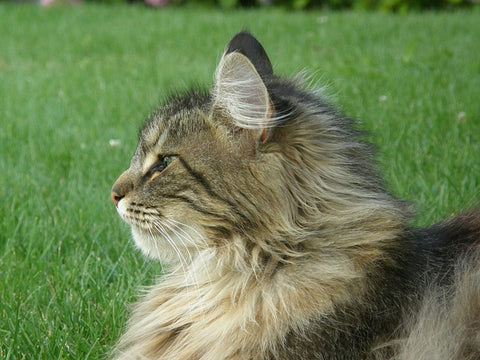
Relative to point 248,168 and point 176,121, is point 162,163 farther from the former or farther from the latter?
point 248,168

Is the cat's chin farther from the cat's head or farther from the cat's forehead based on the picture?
the cat's forehead

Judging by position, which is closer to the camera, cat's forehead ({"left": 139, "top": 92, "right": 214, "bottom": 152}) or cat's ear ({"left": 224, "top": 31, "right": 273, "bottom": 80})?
cat's forehead ({"left": 139, "top": 92, "right": 214, "bottom": 152})

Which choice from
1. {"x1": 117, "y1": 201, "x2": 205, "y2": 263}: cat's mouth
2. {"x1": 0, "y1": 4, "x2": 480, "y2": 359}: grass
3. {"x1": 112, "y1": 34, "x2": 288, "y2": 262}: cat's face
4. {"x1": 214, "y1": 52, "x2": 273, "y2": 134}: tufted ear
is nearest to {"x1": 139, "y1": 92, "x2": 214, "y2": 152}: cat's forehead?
{"x1": 112, "y1": 34, "x2": 288, "y2": 262}: cat's face

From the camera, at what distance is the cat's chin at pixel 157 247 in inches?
92.2

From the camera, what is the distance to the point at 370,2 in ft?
39.7

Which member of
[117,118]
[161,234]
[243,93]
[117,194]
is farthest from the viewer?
[117,118]

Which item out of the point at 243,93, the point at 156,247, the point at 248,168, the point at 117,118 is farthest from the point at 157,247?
the point at 117,118

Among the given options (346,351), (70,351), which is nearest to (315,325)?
(346,351)

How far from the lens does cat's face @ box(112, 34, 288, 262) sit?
211 centimetres

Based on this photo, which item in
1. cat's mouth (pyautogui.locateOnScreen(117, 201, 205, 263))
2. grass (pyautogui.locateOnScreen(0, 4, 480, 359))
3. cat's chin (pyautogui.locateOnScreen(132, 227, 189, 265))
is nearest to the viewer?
cat's mouth (pyautogui.locateOnScreen(117, 201, 205, 263))

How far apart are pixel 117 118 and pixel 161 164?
11.1 ft

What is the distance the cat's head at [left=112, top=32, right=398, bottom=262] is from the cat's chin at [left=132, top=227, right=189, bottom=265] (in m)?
0.02

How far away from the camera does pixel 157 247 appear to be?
2369mm

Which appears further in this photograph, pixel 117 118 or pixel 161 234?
pixel 117 118
